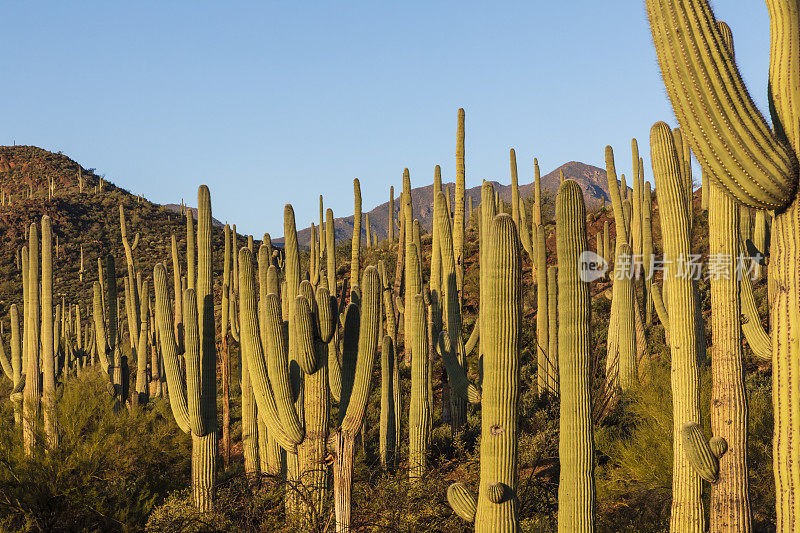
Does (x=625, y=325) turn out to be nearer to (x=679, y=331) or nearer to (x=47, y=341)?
(x=679, y=331)

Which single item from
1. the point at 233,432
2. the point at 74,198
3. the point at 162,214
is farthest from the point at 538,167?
the point at 74,198

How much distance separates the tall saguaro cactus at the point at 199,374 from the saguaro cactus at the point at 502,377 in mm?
4672

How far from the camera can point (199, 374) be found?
29.6ft

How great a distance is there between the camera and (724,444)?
5863 mm

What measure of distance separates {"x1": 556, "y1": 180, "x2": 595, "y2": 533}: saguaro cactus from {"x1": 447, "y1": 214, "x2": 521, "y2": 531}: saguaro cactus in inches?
22.8

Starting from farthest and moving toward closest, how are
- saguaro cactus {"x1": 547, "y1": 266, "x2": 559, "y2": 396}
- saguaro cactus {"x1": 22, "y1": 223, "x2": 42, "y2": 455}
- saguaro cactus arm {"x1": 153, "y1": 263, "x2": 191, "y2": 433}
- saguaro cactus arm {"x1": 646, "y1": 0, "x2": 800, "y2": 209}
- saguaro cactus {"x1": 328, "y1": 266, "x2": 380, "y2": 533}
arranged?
saguaro cactus {"x1": 547, "y1": 266, "x2": 559, "y2": 396} → saguaro cactus {"x1": 22, "y1": 223, "x2": 42, "y2": 455} → saguaro cactus arm {"x1": 153, "y1": 263, "x2": 191, "y2": 433} → saguaro cactus {"x1": 328, "y1": 266, "x2": 380, "y2": 533} → saguaro cactus arm {"x1": 646, "y1": 0, "x2": 800, "y2": 209}

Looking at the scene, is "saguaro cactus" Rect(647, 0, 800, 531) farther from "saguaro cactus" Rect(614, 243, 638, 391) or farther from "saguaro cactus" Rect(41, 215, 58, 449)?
"saguaro cactus" Rect(41, 215, 58, 449)

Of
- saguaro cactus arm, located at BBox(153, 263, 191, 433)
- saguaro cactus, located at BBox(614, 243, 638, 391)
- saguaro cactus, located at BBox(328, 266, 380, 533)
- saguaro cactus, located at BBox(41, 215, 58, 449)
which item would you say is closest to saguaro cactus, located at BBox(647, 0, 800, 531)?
saguaro cactus, located at BBox(328, 266, 380, 533)

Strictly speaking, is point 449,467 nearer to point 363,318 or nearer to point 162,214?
point 363,318

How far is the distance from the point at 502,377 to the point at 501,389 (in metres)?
0.11

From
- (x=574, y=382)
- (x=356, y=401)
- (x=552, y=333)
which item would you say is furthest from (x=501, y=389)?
(x=552, y=333)

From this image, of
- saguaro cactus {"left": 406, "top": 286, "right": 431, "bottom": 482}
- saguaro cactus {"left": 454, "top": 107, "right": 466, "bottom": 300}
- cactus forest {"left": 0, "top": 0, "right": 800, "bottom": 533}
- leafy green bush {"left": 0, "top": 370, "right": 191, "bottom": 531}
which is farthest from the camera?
saguaro cactus {"left": 454, "top": 107, "right": 466, "bottom": 300}

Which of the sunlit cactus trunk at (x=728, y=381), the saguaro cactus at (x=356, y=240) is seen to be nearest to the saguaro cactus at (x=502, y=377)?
the sunlit cactus trunk at (x=728, y=381)

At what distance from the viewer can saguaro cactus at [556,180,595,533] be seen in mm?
5754
